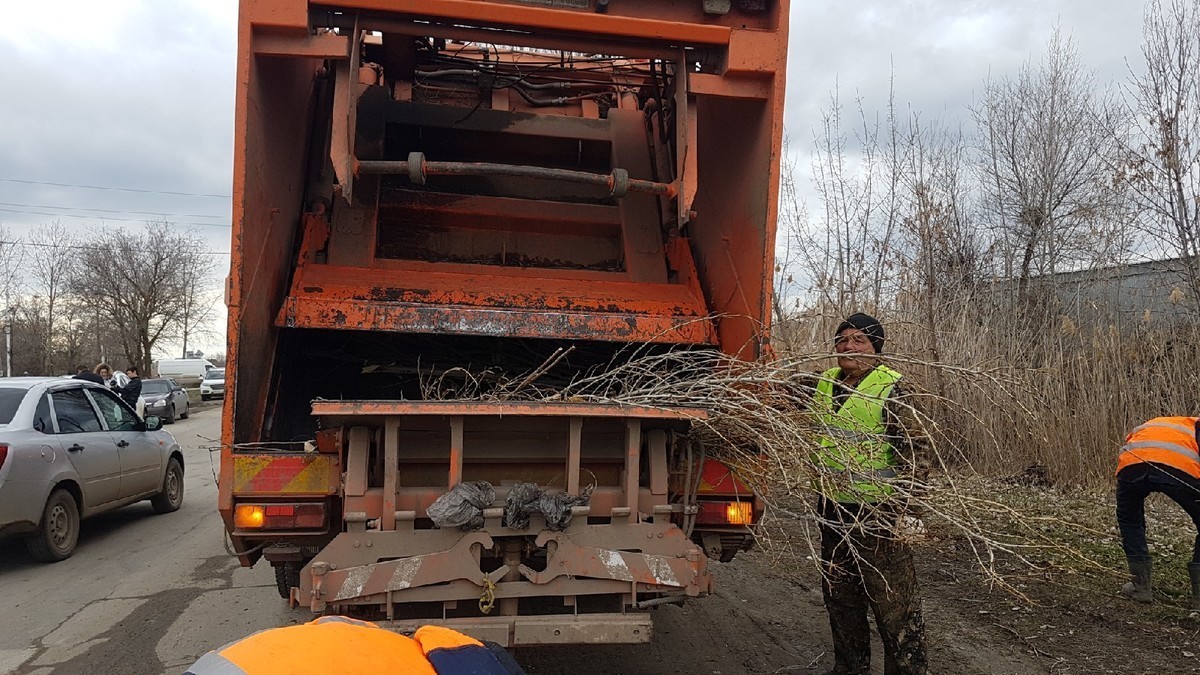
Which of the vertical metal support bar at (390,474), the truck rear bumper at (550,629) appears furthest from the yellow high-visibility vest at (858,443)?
the vertical metal support bar at (390,474)

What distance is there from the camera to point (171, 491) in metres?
8.20

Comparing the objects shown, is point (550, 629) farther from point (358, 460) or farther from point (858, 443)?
point (858, 443)

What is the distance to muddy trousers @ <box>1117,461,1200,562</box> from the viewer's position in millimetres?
4262

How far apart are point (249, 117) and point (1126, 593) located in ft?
16.8

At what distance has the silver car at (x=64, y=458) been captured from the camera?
18.3 feet

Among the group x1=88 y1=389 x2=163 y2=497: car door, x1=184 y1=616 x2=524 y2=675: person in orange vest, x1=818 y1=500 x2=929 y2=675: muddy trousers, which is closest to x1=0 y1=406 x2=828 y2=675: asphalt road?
x1=818 y1=500 x2=929 y2=675: muddy trousers

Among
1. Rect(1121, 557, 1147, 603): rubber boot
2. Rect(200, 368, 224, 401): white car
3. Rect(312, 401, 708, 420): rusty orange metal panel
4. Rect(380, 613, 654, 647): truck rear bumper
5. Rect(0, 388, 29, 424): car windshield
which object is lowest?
Rect(200, 368, 224, 401): white car

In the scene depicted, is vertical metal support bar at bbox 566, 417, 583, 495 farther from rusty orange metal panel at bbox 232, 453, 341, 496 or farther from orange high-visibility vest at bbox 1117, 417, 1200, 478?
orange high-visibility vest at bbox 1117, 417, 1200, 478

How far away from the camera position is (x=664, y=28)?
3.41 metres

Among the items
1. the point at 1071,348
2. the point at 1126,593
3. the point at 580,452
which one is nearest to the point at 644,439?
the point at 580,452

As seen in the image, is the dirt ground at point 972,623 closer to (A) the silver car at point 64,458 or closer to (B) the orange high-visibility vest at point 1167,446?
(B) the orange high-visibility vest at point 1167,446

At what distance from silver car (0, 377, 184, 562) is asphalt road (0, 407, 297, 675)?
326 mm

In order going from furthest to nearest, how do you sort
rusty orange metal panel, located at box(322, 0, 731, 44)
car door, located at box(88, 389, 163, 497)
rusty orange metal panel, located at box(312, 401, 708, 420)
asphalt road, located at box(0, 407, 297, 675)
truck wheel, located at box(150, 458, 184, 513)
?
truck wheel, located at box(150, 458, 184, 513) < car door, located at box(88, 389, 163, 497) < asphalt road, located at box(0, 407, 297, 675) < rusty orange metal panel, located at box(322, 0, 731, 44) < rusty orange metal panel, located at box(312, 401, 708, 420)

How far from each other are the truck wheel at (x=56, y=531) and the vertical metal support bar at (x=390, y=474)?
4.46 meters
